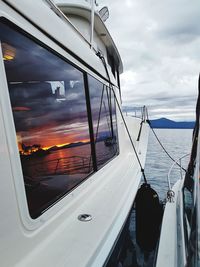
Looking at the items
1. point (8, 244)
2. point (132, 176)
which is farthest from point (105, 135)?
point (8, 244)

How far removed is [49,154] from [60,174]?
0.23 m

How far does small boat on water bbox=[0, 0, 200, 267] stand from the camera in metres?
1.25

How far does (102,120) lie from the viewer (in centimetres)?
333

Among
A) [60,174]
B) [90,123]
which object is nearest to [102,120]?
[90,123]

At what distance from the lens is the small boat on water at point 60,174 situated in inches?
49.1

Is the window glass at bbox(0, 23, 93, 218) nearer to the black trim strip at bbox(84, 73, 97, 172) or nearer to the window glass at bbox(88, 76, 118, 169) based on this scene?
the black trim strip at bbox(84, 73, 97, 172)

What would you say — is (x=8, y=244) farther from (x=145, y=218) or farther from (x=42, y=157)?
(x=145, y=218)

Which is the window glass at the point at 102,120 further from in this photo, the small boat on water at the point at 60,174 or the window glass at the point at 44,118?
the window glass at the point at 44,118

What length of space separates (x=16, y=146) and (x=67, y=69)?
45.3 inches

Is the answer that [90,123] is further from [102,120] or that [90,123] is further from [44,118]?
[44,118]

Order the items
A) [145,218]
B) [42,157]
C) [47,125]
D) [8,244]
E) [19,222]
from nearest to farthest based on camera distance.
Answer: [8,244]
[19,222]
[42,157]
[47,125]
[145,218]

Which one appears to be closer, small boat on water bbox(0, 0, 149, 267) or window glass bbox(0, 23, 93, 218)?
small boat on water bbox(0, 0, 149, 267)

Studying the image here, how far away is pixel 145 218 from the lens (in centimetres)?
283

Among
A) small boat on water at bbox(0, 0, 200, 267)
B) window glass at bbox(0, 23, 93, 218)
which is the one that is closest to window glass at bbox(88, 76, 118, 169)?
small boat on water at bbox(0, 0, 200, 267)
